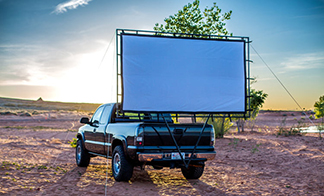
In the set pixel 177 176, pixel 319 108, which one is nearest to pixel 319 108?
pixel 319 108

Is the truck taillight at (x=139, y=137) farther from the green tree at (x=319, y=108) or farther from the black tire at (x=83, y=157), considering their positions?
the green tree at (x=319, y=108)

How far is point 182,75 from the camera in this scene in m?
8.94

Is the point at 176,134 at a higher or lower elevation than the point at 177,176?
higher

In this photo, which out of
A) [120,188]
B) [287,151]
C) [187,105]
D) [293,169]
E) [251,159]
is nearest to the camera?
[120,188]

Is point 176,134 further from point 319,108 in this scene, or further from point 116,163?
point 319,108

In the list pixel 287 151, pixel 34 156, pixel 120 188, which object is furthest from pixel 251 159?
pixel 34 156

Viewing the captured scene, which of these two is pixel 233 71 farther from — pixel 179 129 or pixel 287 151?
pixel 287 151

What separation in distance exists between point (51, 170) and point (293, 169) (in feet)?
22.9

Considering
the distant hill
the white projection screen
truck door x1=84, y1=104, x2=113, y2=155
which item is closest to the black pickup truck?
truck door x1=84, y1=104, x2=113, y2=155

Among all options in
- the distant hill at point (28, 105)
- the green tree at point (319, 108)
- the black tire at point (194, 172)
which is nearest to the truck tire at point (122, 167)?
the black tire at point (194, 172)

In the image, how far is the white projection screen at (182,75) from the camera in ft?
28.0

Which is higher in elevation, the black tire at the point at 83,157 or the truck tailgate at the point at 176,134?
the truck tailgate at the point at 176,134

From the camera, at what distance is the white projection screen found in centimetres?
852

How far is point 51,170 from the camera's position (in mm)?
9898
